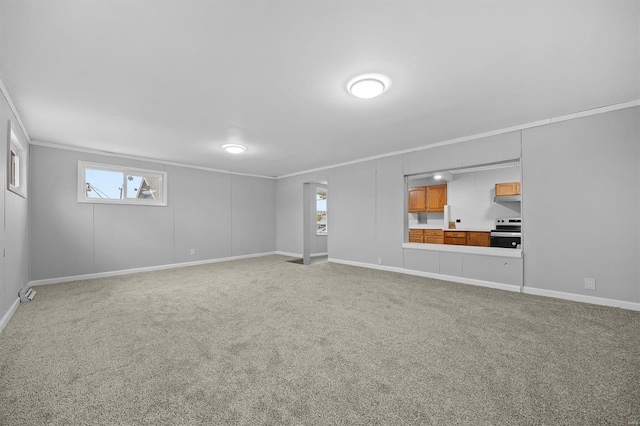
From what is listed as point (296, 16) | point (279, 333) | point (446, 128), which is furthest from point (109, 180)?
point (446, 128)

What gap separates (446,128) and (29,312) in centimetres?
591

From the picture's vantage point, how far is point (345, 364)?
6.52 ft

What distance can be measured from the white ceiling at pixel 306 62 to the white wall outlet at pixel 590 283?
2.14m

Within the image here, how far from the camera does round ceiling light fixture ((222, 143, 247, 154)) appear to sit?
15.9ft

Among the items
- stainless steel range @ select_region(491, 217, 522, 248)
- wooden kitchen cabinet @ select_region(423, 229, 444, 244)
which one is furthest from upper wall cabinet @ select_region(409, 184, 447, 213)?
stainless steel range @ select_region(491, 217, 522, 248)

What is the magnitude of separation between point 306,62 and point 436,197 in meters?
6.24

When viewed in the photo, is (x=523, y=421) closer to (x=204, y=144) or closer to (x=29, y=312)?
(x=29, y=312)

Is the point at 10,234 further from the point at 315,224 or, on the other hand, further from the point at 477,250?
the point at 477,250

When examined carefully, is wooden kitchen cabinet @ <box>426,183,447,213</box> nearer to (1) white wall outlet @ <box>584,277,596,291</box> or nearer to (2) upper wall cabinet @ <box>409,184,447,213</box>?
(2) upper wall cabinet @ <box>409,184,447,213</box>

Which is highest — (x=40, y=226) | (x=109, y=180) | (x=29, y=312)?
(x=109, y=180)

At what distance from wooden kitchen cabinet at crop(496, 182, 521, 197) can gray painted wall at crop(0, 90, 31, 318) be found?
810cm

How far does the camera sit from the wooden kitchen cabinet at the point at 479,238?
618cm

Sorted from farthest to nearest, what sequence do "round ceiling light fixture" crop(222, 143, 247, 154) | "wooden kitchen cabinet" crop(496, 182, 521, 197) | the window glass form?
the window glass < "wooden kitchen cabinet" crop(496, 182, 521, 197) < "round ceiling light fixture" crop(222, 143, 247, 154)

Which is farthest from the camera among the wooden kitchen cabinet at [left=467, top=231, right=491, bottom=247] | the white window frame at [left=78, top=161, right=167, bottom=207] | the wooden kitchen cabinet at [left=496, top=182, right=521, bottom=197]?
the wooden kitchen cabinet at [left=467, top=231, right=491, bottom=247]
